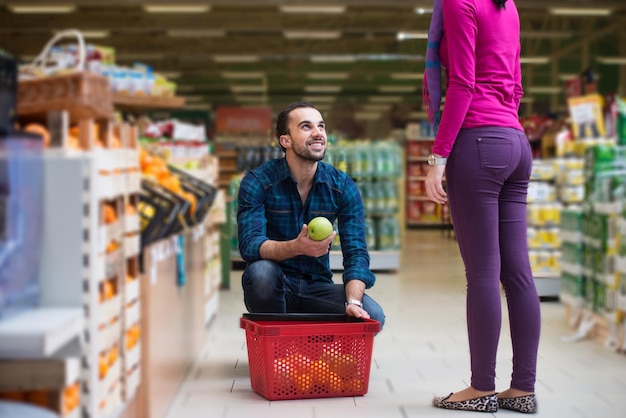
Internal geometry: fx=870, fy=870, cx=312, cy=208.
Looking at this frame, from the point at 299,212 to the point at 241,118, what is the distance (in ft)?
54.1

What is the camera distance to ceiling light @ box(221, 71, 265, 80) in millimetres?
19255

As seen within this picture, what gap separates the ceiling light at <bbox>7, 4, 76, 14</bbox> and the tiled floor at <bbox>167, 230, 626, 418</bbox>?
911 centimetres

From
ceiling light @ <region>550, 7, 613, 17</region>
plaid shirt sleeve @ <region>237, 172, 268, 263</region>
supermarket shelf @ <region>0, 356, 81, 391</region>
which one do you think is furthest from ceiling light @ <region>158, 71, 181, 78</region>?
supermarket shelf @ <region>0, 356, 81, 391</region>

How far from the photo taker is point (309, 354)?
2691mm

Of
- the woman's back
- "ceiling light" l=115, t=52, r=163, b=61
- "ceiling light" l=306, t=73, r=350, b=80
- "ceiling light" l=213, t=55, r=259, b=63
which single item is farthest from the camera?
"ceiling light" l=306, t=73, r=350, b=80

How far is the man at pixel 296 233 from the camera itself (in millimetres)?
2730

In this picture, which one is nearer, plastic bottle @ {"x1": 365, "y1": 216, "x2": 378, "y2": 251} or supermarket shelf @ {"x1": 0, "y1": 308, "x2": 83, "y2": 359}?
A: supermarket shelf @ {"x1": 0, "y1": 308, "x2": 83, "y2": 359}

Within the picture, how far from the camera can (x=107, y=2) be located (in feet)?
37.4

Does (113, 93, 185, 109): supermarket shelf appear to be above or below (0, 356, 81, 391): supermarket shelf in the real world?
above

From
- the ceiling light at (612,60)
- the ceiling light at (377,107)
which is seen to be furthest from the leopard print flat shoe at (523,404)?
the ceiling light at (377,107)

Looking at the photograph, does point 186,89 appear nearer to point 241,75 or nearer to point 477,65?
point 241,75

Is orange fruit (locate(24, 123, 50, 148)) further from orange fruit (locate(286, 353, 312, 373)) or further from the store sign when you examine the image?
the store sign

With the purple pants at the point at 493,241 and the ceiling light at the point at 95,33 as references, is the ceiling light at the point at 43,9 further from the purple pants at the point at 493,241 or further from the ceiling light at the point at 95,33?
the purple pants at the point at 493,241

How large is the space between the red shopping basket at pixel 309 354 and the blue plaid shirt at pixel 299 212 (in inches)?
6.4
